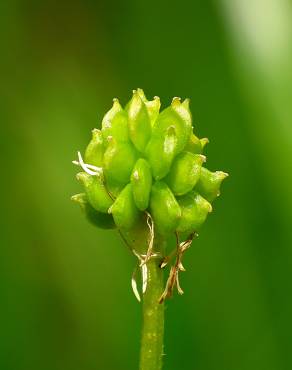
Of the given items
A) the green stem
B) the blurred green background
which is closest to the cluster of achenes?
the green stem

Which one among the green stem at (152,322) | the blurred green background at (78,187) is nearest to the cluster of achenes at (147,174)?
the green stem at (152,322)

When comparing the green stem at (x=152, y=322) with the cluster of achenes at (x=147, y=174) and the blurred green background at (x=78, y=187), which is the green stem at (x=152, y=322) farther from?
the blurred green background at (x=78, y=187)

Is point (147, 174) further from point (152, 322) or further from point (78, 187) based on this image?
point (78, 187)

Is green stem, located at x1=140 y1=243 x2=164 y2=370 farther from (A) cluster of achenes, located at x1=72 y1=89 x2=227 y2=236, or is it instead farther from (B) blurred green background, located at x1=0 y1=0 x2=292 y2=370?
(B) blurred green background, located at x1=0 y1=0 x2=292 y2=370

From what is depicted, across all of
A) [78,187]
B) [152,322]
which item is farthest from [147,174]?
[78,187]

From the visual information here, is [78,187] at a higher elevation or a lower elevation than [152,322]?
higher
